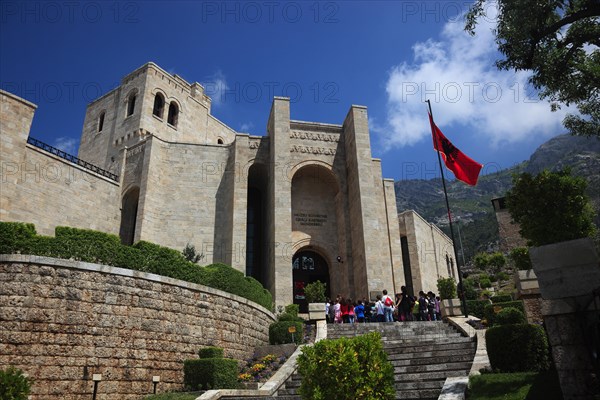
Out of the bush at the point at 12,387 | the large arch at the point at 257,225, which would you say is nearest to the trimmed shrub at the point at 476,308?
the large arch at the point at 257,225

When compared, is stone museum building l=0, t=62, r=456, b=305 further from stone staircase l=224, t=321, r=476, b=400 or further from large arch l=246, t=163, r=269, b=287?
stone staircase l=224, t=321, r=476, b=400

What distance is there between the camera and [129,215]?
935 inches

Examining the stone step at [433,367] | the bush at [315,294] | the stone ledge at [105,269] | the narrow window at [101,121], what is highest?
the narrow window at [101,121]

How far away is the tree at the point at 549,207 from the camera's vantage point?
1305cm

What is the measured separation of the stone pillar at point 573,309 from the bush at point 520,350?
3426 mm

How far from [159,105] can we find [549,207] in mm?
26641

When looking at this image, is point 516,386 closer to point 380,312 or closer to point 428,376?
point 428,376

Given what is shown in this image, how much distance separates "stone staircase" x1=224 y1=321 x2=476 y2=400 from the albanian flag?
534cm

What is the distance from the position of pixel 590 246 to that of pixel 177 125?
3029cm

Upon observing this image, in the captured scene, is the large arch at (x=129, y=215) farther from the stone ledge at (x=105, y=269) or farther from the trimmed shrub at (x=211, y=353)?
the trimmed shrub at (x=211, y=353)

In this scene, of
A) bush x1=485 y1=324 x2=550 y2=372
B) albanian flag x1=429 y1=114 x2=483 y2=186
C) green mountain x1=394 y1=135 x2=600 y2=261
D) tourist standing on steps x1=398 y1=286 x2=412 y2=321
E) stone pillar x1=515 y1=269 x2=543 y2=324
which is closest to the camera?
bush x1=485 y1=324 x2=550 y2=372

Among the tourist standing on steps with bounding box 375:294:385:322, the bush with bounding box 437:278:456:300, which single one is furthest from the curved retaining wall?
the bush with bounding box 437:278:456:300

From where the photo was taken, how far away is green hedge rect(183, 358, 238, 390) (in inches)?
408

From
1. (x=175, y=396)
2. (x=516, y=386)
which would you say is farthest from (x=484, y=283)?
(x=175, y=396)
